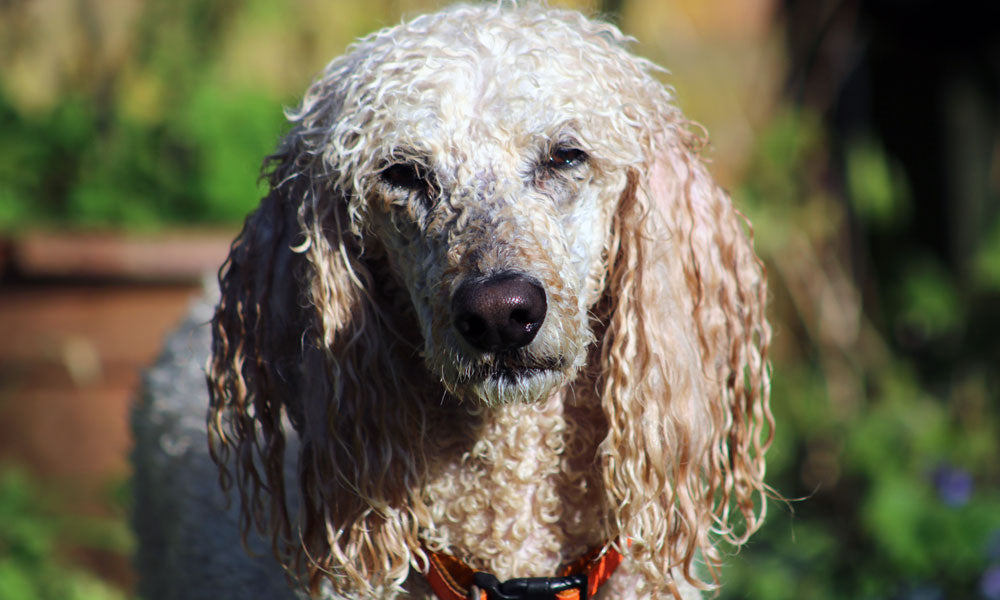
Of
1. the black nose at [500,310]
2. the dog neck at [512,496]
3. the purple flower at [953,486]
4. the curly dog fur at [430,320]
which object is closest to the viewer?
the black nose at [500,310]

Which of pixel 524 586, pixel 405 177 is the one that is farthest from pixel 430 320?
pixel 524 586

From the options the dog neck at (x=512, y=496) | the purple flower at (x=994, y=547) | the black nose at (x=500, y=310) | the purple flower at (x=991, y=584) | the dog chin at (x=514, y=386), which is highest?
the black nose at (x=500, y=310)

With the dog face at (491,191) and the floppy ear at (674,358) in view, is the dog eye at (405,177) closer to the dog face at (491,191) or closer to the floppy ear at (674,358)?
the dog face at (491,191)

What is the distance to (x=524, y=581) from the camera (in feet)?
5.66

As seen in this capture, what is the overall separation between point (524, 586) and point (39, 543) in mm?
2256

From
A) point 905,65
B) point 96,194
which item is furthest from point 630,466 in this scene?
point 905,65

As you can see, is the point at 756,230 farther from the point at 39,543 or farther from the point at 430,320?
the point at 39,543

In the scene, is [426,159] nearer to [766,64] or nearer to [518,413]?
[518,413]

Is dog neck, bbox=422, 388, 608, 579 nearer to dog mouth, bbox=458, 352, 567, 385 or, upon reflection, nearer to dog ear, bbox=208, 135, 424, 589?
dog ear, bbox=208, 135, 424, 589

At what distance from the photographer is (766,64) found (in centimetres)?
450

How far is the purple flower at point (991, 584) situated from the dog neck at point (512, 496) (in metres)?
1.58

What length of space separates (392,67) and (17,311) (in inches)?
92.3

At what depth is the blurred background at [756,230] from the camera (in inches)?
134

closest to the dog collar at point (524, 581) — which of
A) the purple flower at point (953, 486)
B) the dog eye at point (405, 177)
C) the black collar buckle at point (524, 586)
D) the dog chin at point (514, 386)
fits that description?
the black collar buckle at point (524, 586)
